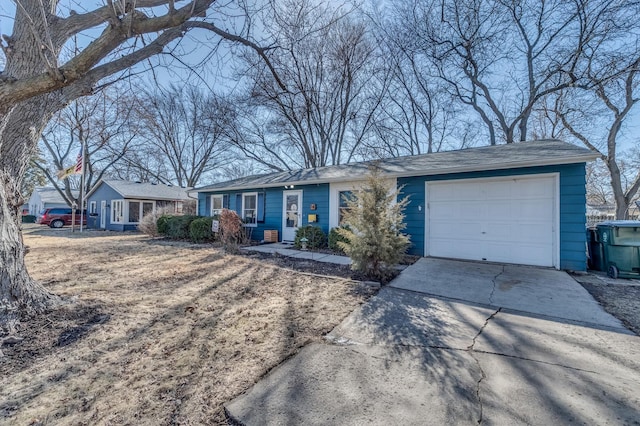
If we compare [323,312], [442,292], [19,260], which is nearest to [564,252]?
[442,292]

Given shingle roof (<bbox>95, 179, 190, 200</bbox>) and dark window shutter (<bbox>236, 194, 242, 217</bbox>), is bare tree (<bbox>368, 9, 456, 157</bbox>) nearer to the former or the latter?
dark window shutter (<bbox>236, 194, 242, 217</bbox>)

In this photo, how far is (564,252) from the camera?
586 centimetres

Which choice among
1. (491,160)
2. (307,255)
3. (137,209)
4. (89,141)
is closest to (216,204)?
(307,255)

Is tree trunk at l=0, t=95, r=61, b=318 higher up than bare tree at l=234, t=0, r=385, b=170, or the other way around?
bare tree at l=234, t=0, r=385, b=170

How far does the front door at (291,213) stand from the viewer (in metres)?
10.1

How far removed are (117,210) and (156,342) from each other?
1945 cm

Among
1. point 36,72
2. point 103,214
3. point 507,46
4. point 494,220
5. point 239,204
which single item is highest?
point 507,46

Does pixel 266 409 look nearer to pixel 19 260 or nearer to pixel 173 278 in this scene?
pixel 19 260

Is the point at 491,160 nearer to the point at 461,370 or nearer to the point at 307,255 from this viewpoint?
the point at 307,255

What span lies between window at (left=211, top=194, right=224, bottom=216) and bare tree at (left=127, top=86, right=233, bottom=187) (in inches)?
323

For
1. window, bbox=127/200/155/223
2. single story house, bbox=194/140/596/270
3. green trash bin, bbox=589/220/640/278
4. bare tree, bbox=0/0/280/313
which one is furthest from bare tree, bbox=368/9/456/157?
window, bbox=127/200/155/223

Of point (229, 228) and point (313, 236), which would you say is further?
point (229, 228)

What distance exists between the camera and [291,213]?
10430mm

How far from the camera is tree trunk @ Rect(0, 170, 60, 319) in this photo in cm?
286
